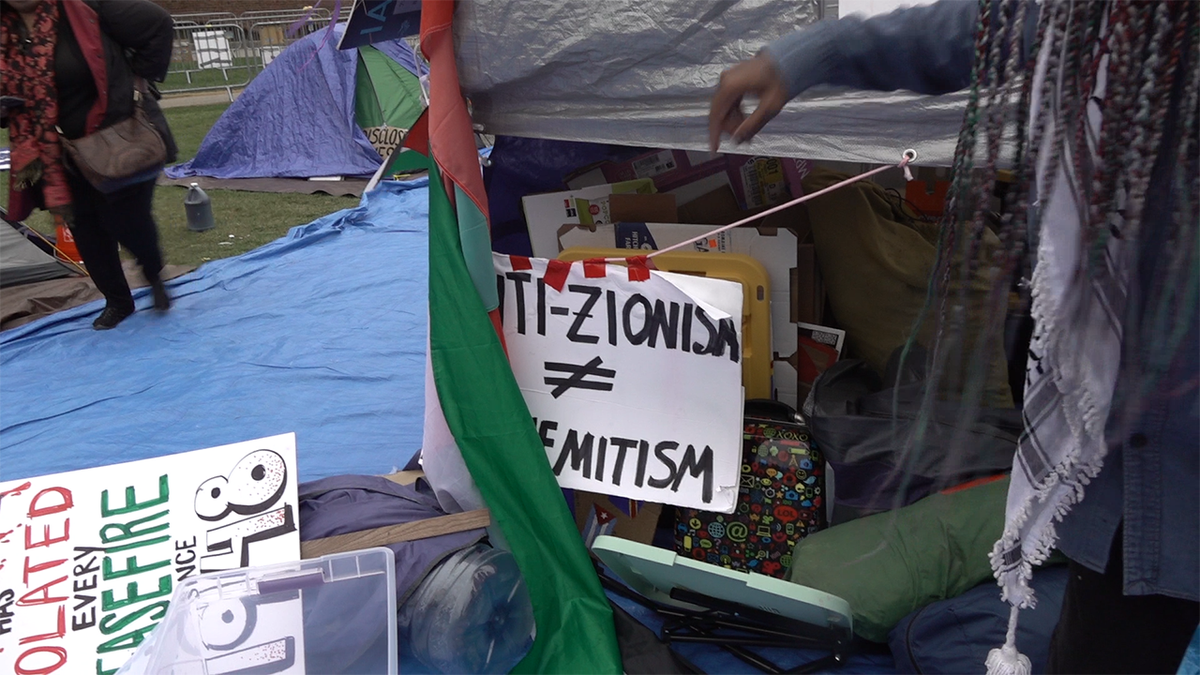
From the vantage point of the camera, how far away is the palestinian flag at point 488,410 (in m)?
1.88

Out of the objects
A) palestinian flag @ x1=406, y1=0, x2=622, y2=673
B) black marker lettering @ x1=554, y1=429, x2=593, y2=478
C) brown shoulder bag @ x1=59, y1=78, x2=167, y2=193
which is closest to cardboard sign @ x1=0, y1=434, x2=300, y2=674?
palestinian flag @ x1=406, y1=0, x2=622, y2=673

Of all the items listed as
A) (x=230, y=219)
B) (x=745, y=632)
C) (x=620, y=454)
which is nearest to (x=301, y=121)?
(x=230, y=219)

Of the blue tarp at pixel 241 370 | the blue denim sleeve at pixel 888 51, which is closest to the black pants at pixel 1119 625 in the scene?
the blue denim sleeve at pixel 888 51

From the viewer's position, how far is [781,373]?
2262 millimetres

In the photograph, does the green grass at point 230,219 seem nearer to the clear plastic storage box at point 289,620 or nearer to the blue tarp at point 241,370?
the blue tarp at point 241,370

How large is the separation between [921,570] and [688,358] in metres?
0.63

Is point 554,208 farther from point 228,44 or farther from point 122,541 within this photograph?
point 228,44

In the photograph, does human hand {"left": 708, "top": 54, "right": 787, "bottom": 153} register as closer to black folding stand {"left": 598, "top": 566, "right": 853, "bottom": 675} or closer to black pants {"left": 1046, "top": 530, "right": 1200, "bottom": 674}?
black pants {"left": 1046, "top": 530, "right": 1200, "bottom": 674}

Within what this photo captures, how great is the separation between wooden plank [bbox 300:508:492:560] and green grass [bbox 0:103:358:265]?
3.54 meters

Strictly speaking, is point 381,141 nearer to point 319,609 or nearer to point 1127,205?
point 319,609

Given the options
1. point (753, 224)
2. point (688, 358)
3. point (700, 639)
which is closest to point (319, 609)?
point (700, 639)

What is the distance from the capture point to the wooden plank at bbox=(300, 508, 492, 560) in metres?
2.04

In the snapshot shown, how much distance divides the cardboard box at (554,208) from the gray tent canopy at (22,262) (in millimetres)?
3278

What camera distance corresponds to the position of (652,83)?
1.79 metres
